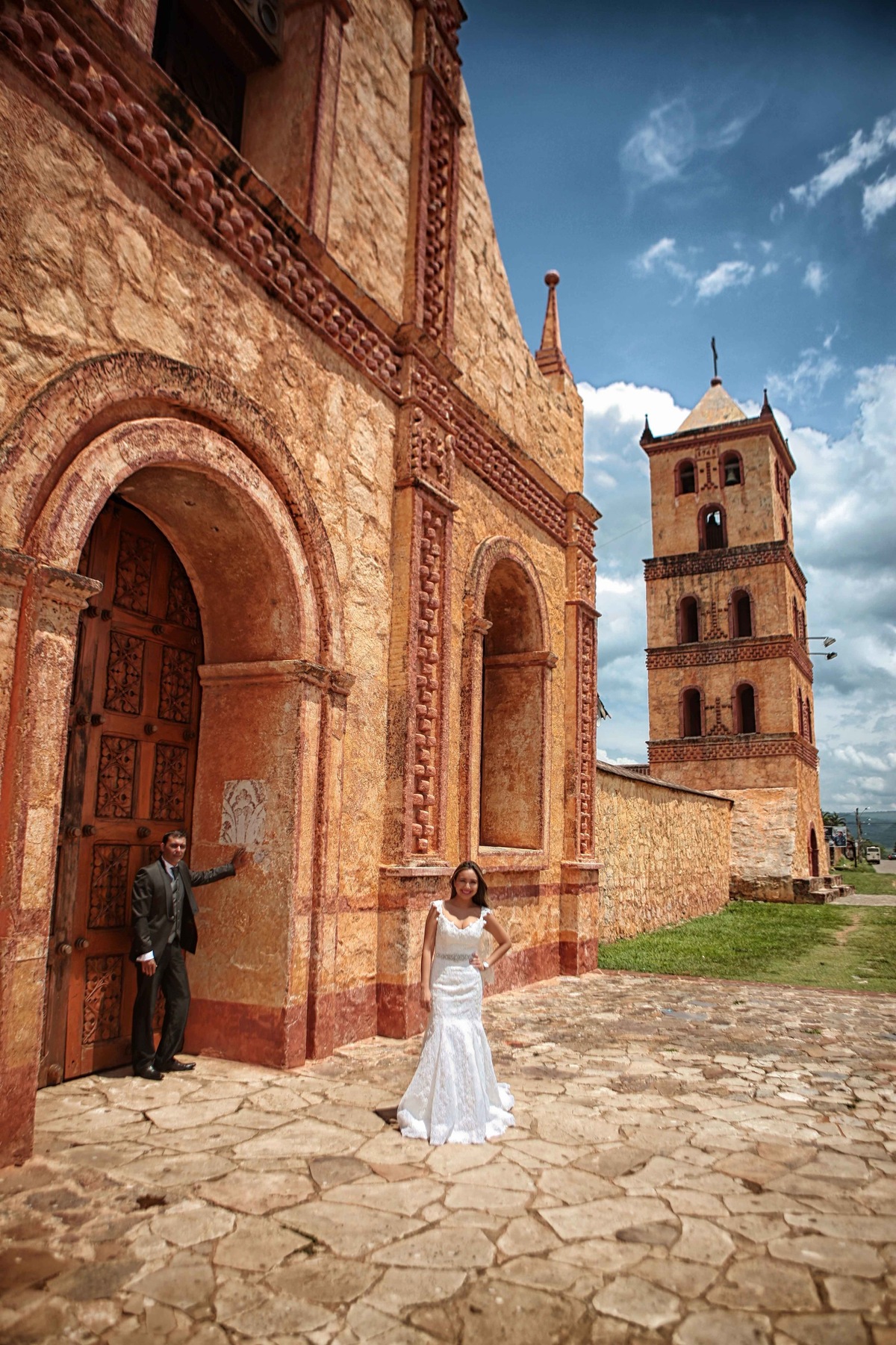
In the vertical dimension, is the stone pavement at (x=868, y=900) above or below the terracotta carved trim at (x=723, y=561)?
below

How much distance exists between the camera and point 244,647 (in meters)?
5.98

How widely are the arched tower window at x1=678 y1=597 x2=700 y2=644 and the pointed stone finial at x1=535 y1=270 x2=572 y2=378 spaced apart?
19.5 m

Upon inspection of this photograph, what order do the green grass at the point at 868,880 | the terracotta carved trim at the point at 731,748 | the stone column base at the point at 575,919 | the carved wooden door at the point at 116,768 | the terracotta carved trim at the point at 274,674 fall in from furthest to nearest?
the green grass at the point at 868,880 → the terracotta carved trim at the point at 731,748 → the stone column base at the point at 575,919 → the terracotta carved trim at the point at 274,674 → the carved wooden door at the point at 116,768

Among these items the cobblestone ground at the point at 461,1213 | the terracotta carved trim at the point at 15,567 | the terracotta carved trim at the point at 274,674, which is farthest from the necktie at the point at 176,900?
the terracotta carved trim at the point at 15,567

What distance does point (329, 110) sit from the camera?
6480 millimetres

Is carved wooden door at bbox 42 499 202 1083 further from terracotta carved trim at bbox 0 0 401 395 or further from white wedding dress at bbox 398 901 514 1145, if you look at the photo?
white wedding dress at bbox 398 901 514 1145

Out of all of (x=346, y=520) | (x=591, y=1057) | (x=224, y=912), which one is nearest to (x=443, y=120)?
(x=346, y=520)

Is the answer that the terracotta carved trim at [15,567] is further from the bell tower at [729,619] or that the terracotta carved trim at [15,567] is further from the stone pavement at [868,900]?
the bell tower at [729,619]

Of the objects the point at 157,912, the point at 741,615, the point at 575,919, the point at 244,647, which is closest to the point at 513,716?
the point at 575,919

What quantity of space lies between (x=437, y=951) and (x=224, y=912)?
168 cm

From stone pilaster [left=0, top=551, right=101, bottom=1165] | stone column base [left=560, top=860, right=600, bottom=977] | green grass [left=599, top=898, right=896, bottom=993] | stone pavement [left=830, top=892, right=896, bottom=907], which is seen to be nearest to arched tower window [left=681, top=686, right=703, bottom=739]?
stone pavement [left=830, top=892, right=896, bottom=907]

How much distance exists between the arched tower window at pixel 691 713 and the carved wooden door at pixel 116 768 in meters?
24.1

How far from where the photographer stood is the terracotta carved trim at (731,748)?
85.8 feet

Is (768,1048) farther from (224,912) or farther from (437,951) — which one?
(224,912)
